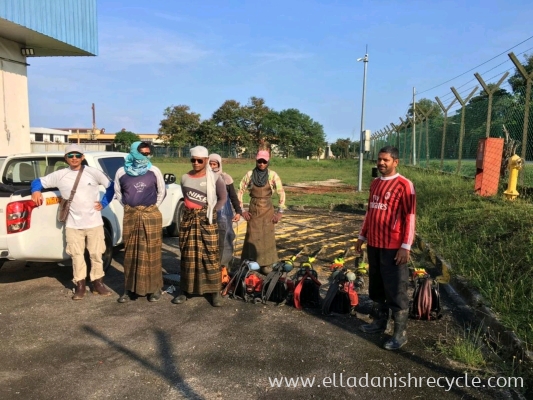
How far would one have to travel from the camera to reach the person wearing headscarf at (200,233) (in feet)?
16.4

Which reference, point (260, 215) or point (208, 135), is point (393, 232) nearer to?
point (260, 215)

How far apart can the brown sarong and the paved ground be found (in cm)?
110

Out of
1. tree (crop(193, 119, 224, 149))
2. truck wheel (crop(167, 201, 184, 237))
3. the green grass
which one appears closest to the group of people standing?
the green grass

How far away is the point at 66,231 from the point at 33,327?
1.19 m

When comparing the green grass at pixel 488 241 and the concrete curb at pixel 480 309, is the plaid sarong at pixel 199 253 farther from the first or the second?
the green grass at pixel 488 241

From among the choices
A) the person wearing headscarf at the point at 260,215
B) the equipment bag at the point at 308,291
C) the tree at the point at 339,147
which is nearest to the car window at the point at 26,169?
the person wearing headscarf at the point at 260,215

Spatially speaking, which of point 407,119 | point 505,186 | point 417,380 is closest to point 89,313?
point 417,380

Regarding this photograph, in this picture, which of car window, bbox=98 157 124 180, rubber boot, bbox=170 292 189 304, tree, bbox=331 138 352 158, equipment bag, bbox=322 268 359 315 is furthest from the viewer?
tree, bbox=331 138 352 158

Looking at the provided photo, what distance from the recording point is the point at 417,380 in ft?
11.3

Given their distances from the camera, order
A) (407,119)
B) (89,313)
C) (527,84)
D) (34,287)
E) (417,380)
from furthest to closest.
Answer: (407,119) < (527,84) < (34,287) < (89,313) < (417,380)

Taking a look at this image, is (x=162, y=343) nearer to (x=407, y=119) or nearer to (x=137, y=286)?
(x=137, y=286)

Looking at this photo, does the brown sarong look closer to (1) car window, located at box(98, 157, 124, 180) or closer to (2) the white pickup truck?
(2) the white pickup truck

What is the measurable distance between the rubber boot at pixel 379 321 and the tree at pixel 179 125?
51.8 m

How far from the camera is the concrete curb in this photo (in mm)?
3652
